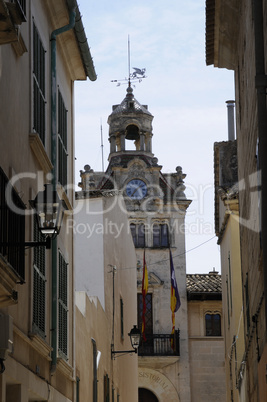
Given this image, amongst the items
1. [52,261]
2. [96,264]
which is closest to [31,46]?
[52,261]

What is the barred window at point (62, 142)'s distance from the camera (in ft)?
47.2

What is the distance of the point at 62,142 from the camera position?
14.7 meters

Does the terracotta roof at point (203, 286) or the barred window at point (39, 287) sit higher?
the terracotta roof at point (203, 286)

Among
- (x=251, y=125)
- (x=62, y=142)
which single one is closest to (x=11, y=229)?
(x=251, y=125)

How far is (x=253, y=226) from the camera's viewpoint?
1330cm

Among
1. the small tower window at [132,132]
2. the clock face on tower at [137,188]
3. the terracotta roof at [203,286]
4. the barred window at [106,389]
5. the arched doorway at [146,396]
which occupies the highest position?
the small tower window at [132,132]

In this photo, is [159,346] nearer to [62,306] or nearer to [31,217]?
[62,306]

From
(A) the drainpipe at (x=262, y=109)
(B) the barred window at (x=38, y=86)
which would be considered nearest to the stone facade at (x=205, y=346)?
(B) the barred window at (x=38, y=86)

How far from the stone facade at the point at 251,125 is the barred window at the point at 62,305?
9.74 ft

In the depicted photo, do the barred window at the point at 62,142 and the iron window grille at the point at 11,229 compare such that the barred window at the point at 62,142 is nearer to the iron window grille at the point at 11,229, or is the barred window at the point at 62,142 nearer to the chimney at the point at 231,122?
the iron window grille at the point at 11,229

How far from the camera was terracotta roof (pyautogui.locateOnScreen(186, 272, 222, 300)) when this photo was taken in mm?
47344

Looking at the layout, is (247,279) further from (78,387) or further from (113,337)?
(113,337)

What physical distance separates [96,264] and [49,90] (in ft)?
30.4

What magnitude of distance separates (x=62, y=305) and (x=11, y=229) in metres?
5.65
